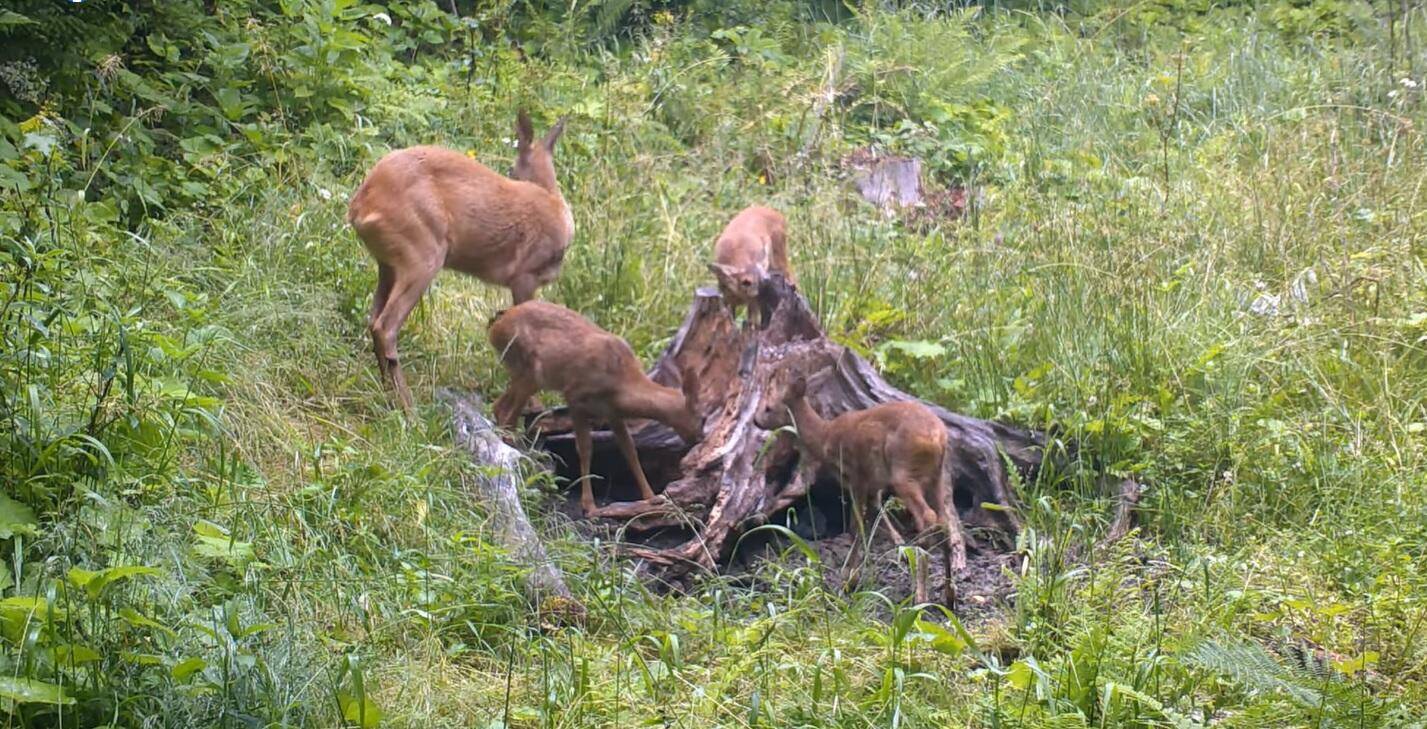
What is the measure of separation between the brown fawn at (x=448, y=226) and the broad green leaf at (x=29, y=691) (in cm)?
332

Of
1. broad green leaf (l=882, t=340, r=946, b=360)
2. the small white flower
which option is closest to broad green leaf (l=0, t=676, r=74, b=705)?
broad green leaf (l=882, t=340, r=946, b=360)

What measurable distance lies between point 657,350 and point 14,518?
3947 millimetres

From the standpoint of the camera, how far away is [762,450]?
252 inches

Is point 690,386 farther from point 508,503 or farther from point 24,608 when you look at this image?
point 24,608

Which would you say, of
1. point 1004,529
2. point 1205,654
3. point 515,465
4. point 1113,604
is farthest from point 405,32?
point 1205,654

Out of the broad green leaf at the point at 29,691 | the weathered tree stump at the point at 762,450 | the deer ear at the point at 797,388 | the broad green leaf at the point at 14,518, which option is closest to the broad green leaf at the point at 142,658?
the broad green leaf at the point at 29,691

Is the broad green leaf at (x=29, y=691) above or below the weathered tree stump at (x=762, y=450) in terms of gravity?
above

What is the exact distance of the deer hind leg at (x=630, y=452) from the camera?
716cm

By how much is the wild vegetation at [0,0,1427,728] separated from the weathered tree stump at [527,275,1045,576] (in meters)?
0.27

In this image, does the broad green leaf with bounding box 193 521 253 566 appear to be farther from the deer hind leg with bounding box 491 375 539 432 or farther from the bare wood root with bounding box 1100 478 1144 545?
the bare wood root with bounding box 1100 478 1144 545

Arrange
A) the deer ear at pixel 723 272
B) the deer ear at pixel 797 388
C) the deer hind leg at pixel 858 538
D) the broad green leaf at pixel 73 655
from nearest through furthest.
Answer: the broad green leaf at pixel 73 655 → the deer hind leg at pixel 858 538 → the deer ear at pixel 797 388 → the deer ear at pixel 723 272

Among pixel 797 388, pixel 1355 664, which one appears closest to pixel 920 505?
pixel 797 388

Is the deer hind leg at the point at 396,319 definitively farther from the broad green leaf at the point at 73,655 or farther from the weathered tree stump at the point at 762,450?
the broad green leaf at the point at 73,655

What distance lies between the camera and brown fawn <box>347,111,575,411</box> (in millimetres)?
7730
